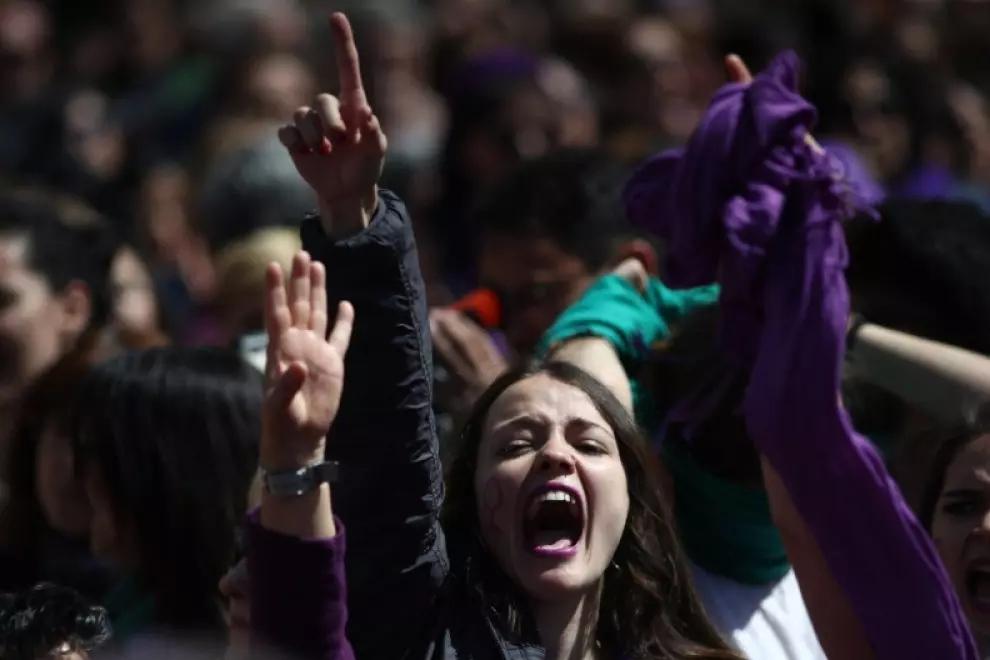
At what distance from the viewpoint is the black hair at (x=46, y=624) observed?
103 inches

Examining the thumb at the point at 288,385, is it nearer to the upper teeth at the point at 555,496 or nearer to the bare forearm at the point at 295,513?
the bare forearm at the point at 295,513

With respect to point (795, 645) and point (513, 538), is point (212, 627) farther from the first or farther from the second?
point (795, 645)

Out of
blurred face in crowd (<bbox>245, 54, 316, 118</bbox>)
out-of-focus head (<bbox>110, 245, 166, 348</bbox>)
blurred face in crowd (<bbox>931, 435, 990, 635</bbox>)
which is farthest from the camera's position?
blurred face in crowd (<bbox>245, 54, 316, 118</bbox>)

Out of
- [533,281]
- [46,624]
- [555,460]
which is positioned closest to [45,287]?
[533,281]

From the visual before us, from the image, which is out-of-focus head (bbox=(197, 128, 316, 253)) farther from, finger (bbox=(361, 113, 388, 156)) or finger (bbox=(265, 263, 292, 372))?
finger (bbox=(265, 263, 292, 372))

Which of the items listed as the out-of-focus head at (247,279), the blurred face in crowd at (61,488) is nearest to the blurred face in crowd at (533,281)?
the out-of-focus head at (247,279)

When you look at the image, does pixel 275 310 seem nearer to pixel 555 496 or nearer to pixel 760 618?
pixel 555 496

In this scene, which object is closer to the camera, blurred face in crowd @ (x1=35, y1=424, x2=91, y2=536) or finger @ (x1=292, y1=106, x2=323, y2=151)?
finger @ (x1=292, y1=106, x2=323, y2=151)

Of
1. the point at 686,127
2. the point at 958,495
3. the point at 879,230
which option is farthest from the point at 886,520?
the point at 686,127

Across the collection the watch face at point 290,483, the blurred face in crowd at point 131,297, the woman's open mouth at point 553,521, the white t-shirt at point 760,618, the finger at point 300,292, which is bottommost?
the blurred face in crowd at point 131,297

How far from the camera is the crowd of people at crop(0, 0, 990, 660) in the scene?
260cm

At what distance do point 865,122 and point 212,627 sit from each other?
3402 mm

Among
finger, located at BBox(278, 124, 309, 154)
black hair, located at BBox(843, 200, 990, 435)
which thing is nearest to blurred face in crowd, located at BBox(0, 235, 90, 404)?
finger, located at BBox(278, 124, 309, 154)

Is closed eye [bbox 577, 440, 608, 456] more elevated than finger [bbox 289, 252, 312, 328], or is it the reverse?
finger [bbox 289, 252, 312, 328]
